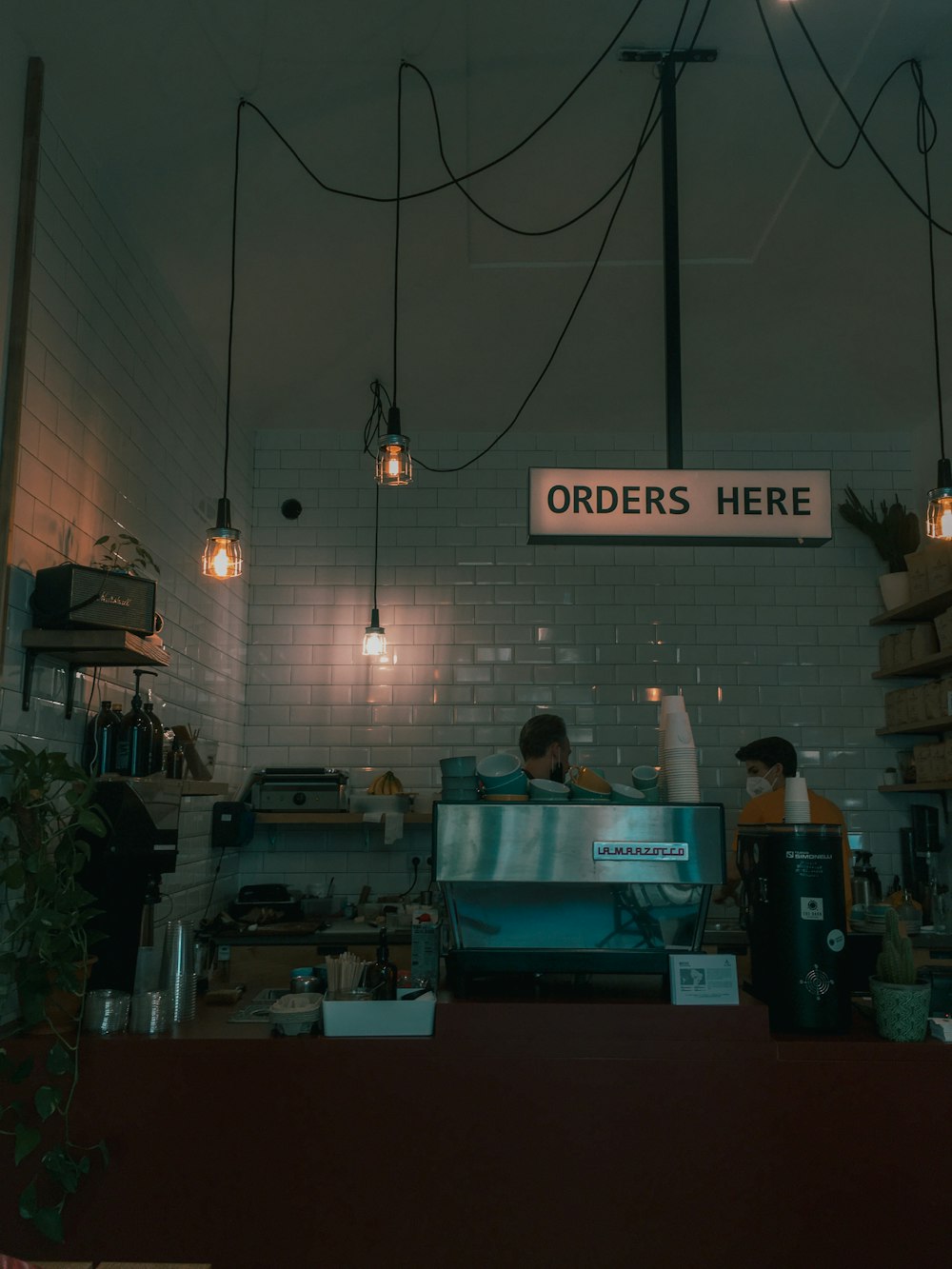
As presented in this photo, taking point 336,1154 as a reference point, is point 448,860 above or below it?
above

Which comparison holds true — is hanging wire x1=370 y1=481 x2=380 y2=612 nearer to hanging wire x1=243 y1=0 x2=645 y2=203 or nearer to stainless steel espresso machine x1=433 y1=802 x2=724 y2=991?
hanging wire x1=243 y1=0 x2=645 y2=203

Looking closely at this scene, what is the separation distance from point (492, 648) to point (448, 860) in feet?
11.4

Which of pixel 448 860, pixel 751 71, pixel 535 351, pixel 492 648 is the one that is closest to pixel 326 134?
pixel 751 71

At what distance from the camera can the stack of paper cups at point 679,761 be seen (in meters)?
2.70

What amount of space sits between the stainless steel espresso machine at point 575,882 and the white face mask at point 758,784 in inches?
102

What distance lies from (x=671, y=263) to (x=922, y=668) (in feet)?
9.81

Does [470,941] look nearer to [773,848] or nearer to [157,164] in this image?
[773,848]

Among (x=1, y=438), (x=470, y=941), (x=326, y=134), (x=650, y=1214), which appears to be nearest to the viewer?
(x=650, y=1214)

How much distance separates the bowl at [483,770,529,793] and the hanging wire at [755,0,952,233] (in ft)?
7.11

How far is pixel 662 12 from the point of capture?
306 cm

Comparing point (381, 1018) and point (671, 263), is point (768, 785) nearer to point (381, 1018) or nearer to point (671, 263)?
point (671, 263)

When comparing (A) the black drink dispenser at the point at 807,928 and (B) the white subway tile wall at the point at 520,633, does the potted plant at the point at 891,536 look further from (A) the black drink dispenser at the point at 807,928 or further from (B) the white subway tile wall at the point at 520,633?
(A) the black drink dispenser at the point at 807,928

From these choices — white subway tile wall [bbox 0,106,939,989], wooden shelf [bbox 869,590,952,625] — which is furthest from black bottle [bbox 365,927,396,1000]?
wooden shelf [bbox 869,590,952,625]

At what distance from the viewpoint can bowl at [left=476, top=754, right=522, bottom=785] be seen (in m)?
2.67
